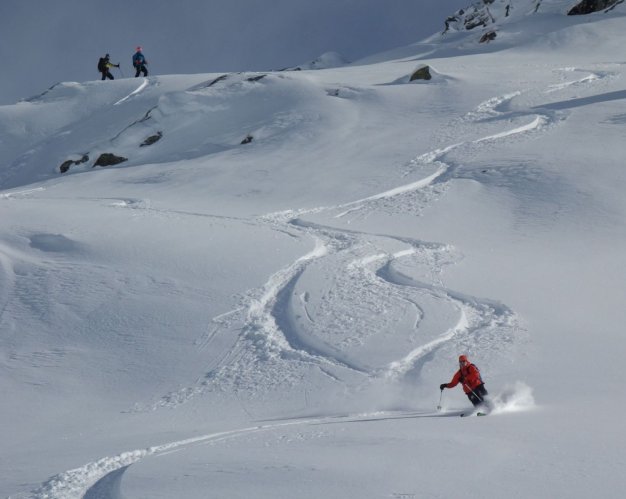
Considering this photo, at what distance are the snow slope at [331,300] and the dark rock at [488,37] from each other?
41.0ft

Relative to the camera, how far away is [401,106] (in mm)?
28125

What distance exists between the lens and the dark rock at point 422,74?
1198 inches

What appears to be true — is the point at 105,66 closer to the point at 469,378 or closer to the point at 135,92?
the point at 135,92

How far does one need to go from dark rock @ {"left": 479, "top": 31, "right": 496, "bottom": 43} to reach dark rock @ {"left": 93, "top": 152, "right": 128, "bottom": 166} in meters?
22.9

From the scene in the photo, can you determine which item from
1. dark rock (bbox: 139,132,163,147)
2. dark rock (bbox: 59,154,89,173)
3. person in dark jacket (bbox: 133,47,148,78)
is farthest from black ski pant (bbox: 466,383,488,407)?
person in dark jacket (bbox: 133,47,148,78)

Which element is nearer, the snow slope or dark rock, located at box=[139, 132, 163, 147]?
the snow slope

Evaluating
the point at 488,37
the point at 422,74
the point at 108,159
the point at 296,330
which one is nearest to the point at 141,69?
the point at 108,159

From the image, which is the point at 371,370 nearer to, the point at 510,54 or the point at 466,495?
the point at 466,495

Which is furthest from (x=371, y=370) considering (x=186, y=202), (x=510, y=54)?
(x=510, y=54)

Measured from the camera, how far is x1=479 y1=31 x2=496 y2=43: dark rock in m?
41.5

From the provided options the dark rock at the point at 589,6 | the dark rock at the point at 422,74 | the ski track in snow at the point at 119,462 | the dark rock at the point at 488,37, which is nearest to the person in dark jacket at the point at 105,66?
the dark rock at the point at 422,74

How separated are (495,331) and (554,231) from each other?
6235 mm

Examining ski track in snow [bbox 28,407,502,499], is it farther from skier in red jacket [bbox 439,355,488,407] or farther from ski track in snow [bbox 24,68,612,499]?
skier in red jacket [bbox 439,355,488,407]

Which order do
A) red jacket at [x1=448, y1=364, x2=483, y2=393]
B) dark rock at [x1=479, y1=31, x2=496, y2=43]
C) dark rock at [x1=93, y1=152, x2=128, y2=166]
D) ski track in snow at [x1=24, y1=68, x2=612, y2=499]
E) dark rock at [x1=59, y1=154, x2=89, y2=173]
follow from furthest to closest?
dark rock at [x1=479, y1=31, x2=496, y2=43]
dark rock at [x1=59, y1=154, x2=89, y2=173]
dark rock at [x1=93, y1=152, x2=128, y2=166]
red jacket at [x1=448, y1=364, x2=483, y2=393]
ski track in snow at [x1=24, y1=68, x2=612, y2=499]
